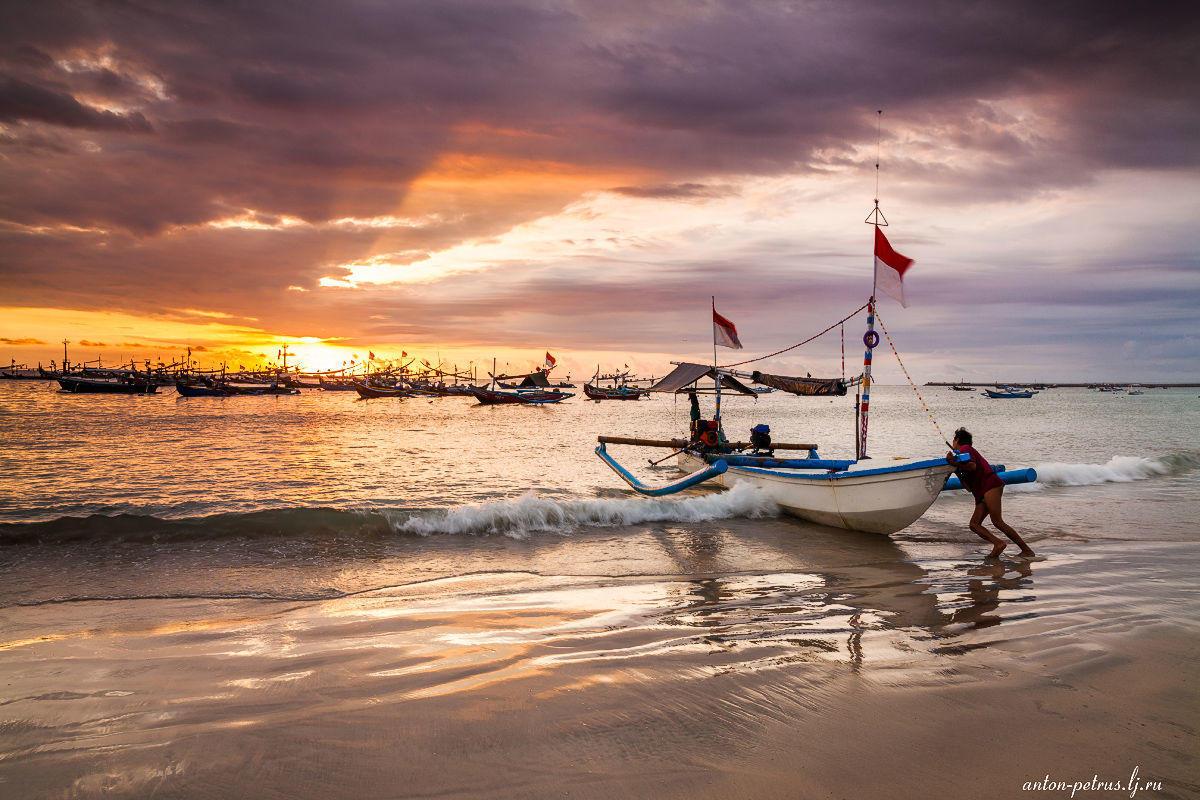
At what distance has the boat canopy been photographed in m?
18.8

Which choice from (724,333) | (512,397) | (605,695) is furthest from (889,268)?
(512,397)


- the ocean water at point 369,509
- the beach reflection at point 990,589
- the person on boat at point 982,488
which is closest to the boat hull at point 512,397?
the ocean water at point 369,509

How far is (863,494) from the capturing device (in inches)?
468

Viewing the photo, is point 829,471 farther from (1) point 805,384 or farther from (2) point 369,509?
(2) point 369,509

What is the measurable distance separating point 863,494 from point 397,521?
9.15 metres

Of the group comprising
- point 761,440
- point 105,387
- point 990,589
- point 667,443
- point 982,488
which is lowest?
point 990,589

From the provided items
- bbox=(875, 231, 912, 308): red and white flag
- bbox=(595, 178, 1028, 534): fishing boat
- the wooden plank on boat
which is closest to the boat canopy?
bbox=(595, 178, 1028, 534): fishing boat

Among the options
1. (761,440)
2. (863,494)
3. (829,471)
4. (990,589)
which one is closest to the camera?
(990,589)

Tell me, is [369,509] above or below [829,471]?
below

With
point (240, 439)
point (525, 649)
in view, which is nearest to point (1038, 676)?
point (525, 649)

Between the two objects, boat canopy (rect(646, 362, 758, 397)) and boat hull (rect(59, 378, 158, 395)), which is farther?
boat hull (rect(59, 378, 158, 395))

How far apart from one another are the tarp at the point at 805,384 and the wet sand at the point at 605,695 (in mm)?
11156

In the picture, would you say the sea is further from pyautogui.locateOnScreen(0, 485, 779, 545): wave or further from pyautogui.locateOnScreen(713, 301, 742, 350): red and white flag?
pyautogui.locateOnScreen(713, 301, 742, 350): red and white flag

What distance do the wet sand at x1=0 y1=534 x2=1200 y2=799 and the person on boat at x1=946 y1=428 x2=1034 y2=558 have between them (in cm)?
249
